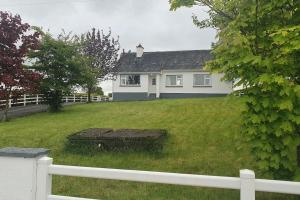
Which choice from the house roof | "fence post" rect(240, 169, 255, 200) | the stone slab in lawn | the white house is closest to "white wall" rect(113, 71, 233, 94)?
the white house

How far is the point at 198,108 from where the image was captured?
71.7ft

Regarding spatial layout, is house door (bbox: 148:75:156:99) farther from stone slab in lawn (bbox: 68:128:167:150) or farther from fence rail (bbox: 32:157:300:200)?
fence rail (bbox: 32:157:300:200)

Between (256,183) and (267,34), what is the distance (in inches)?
129

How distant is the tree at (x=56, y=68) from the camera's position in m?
25.5

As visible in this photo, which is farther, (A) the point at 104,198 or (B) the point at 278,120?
(A) the point at 104,198

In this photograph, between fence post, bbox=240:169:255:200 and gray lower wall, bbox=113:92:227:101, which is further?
gray lower wall, bbox=113:92:227:101

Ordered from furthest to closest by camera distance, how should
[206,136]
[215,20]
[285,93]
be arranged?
[206,136]
[215,20]
[285,93]

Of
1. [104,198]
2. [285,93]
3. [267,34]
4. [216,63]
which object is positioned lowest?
[104,198]

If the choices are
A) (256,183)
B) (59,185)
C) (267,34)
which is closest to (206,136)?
(59,185)

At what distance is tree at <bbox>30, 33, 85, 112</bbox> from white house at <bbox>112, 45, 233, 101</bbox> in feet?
52.7

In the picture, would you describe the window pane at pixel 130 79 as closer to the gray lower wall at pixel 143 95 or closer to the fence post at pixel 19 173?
the gray lower wall at pixel 143 95

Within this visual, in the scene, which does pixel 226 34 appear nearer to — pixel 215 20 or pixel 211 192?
pixel 215 20

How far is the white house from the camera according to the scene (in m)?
39.9

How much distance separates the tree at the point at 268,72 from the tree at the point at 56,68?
19.6 meters
